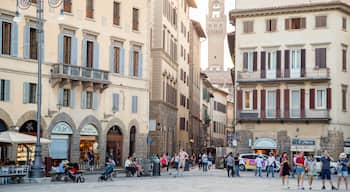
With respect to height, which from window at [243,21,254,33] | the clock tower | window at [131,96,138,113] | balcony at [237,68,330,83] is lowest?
window at [131,96,138,113]

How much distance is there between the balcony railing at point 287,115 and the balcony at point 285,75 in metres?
2.80

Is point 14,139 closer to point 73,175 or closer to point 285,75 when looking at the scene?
point 73,175

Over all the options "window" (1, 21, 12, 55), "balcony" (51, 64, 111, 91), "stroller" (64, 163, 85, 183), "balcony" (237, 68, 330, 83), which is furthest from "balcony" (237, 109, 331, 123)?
"stroller" (64, 163, 85, 183)

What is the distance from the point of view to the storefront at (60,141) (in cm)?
4756

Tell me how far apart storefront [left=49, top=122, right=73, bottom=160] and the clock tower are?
4824 inches

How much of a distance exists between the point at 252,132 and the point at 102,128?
16.0m

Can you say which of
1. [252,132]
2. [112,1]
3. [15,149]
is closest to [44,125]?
[15,149]

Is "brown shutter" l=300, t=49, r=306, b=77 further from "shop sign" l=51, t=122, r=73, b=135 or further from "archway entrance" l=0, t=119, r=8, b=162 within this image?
"archway entrance" l=0, t=119, r=8, b=162

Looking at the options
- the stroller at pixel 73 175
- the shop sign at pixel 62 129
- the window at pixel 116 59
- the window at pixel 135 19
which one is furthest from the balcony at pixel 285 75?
the stroller at pixel 73 175

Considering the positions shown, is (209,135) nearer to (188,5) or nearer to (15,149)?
(188,5)

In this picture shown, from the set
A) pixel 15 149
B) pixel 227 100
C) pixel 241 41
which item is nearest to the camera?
pixel 15 149

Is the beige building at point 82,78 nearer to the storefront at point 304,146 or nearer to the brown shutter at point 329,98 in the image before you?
the storefront at point 304,146

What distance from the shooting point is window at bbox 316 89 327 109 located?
5856cm

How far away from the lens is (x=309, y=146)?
2318 inches
